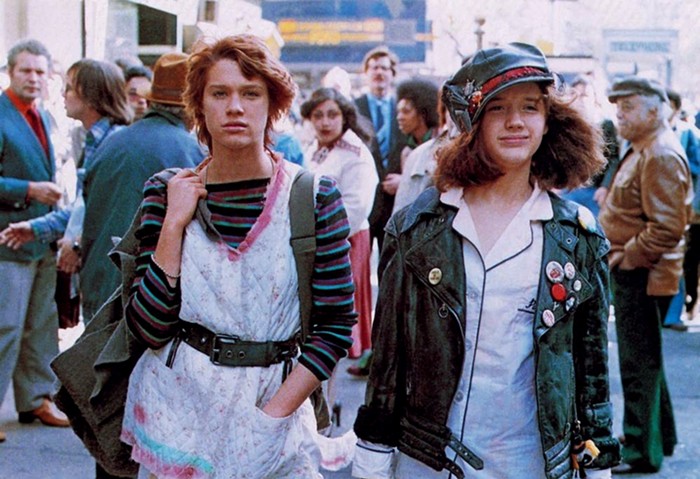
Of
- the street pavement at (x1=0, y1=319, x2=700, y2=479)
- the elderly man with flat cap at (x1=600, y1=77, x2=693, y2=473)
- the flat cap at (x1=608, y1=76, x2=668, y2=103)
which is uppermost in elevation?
the flat cap at (x1=608, y1=76, x2=668, y2=103)

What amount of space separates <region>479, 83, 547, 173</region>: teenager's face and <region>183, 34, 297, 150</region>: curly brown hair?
0.59 m

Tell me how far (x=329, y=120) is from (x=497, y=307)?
14.5 ft

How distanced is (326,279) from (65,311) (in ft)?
13.9

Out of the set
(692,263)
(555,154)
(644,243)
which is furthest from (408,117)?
(692,263)

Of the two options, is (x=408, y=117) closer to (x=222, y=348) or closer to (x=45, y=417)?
(x=45, y=417)

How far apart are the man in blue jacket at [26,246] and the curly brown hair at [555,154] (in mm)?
3815

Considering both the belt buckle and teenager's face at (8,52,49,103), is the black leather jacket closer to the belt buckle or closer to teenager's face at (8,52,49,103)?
the belt buckle

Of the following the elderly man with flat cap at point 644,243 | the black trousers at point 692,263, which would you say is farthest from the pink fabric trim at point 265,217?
the black trousers at point 692,263

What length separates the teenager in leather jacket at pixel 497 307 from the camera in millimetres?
2955

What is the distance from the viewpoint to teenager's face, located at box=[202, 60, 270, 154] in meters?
3.05

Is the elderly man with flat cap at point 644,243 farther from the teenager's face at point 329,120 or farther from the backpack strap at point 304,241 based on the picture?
the backpack strap at point 304,241

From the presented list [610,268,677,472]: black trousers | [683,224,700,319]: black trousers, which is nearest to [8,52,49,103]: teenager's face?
[610,268,677,472]: black trousers

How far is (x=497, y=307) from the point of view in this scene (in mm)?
2955

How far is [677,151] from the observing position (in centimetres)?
573
